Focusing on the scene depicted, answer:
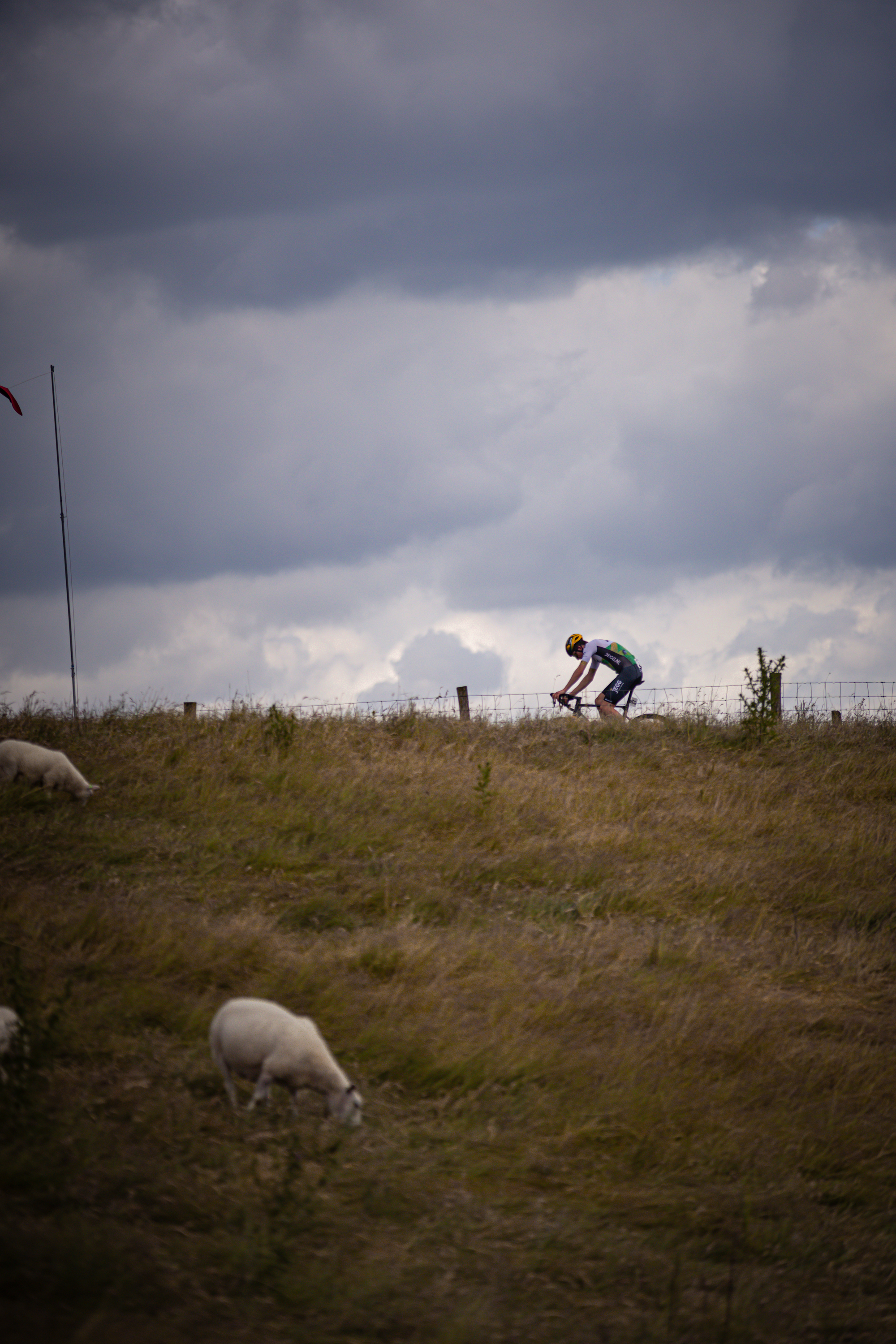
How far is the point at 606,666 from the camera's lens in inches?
652

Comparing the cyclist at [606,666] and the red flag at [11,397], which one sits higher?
the red flag at [11,397]

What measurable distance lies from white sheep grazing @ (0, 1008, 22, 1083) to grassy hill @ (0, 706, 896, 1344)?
2.8 inches

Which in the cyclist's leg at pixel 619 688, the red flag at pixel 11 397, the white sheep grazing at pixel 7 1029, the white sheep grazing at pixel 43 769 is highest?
the red flag at pixel 11 397

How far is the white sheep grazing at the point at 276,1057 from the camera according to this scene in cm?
438

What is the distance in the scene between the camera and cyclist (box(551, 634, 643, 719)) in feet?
52.7

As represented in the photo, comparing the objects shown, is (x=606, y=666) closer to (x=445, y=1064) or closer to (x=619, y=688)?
(x=619, y=688)

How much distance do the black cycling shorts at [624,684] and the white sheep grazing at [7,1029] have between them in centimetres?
1313

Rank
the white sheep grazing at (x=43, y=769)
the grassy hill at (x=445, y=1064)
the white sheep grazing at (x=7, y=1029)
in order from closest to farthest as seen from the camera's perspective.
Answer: the grassy hill at (x=445, y=1064)
the white sheep grazing at (x=7, y=1029)
the white sheep grazing at (x=43, y=769)

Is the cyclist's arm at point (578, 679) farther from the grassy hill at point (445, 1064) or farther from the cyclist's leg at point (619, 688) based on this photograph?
the grassy hill at point (445, 1064)

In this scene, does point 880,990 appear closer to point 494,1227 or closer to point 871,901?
point 871,901

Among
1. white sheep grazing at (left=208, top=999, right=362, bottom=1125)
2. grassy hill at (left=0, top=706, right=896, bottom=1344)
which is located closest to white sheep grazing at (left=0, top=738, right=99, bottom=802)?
grassy hill at (left=0, top=706, right=896, bottom=1344)

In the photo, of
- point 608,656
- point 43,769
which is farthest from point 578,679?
point 43,769

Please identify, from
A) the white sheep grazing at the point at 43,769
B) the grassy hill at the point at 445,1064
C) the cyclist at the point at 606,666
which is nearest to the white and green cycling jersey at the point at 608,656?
the cyclist at the point at 606,666

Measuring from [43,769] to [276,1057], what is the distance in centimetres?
592
